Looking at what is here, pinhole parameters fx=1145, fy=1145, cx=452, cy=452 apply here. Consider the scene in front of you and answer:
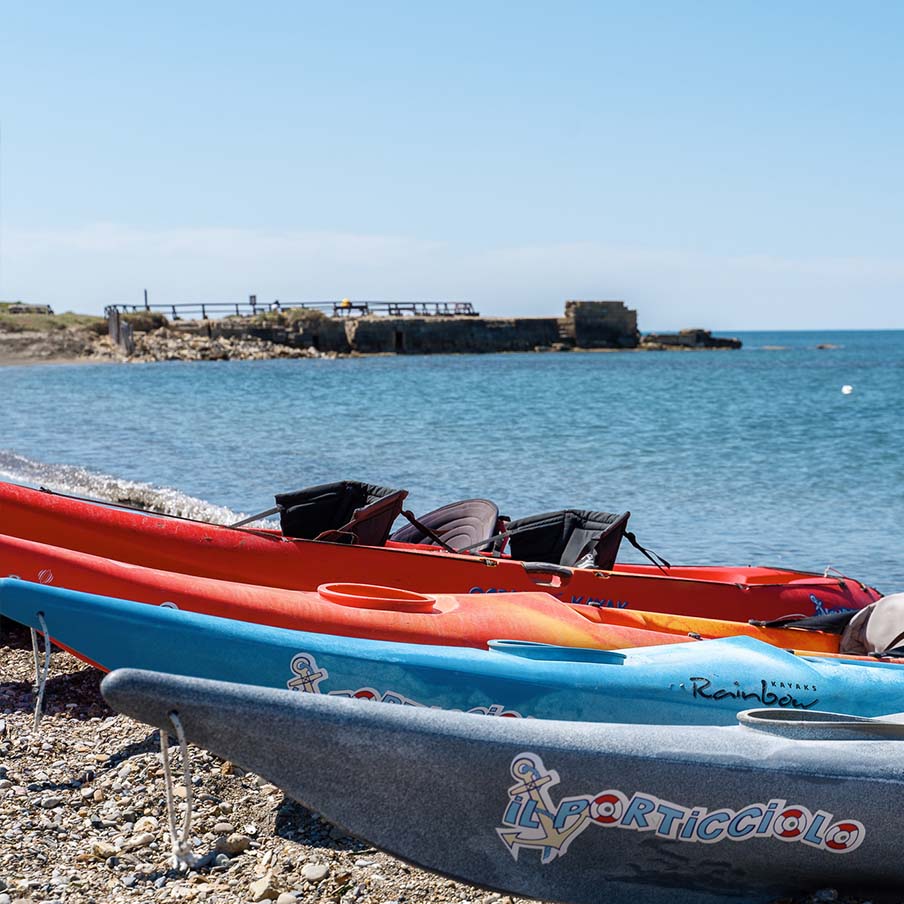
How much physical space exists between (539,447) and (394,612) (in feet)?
49.2

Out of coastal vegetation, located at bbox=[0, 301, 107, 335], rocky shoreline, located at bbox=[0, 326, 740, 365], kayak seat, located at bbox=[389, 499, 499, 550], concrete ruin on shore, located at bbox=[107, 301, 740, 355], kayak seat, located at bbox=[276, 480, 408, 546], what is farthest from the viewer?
concrete ruin on shore, located at bbox=[107, 301, 740, 355]

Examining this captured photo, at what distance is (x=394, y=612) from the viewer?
Result: 491 cm

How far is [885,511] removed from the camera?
13.2 metres

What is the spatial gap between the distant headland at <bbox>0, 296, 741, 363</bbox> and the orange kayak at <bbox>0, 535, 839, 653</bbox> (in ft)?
147

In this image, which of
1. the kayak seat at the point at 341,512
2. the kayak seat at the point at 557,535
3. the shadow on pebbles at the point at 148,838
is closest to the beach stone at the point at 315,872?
the shadow on pebbles at the point at 148,838

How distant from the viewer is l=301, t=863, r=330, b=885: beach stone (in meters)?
3.67

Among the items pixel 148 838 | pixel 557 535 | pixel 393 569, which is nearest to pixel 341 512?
pixel 393 569

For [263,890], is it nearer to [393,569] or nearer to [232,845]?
[232,845]

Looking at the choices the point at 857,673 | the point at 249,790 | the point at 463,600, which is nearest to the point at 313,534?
the point at 463,600

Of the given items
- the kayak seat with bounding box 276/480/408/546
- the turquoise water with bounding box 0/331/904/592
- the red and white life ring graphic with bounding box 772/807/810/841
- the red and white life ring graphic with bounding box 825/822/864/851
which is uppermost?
the kayak seat with bounding box 276/480/408/546

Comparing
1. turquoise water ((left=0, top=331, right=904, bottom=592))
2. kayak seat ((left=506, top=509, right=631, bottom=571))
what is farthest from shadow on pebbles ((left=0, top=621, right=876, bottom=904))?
turquoise water ((left=0, top=331, right=904, bottom=592))

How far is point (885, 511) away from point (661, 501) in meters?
2.55

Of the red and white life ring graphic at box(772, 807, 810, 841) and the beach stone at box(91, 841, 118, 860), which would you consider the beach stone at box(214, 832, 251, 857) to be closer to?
the beach stone at box(91, 841, 118, 860)

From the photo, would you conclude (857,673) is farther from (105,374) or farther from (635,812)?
(105,374)
